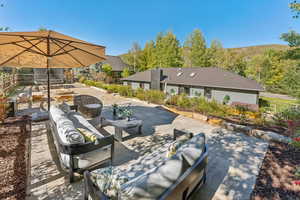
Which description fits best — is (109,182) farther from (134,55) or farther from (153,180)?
(134,55)

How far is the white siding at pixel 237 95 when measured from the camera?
12.4m

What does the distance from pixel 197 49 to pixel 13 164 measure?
28.8 meters

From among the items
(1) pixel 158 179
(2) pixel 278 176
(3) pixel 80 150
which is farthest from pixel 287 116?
(3) pixel 80 150

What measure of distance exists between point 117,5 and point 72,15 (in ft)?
11.4

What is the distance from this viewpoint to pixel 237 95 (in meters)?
13.1

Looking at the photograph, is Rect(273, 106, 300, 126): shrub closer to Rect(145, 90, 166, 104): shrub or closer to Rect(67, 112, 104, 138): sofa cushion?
Rect(145, 90, 166, 104): shrub

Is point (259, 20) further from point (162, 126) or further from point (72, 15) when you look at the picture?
point (72, 15)

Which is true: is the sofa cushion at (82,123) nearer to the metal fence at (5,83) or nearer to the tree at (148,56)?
the metal fence at (5,83)

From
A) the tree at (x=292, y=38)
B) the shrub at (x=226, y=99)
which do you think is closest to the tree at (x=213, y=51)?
the shrub at (x=226, y=99)

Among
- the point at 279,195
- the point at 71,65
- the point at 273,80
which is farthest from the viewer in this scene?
the point at 273,80

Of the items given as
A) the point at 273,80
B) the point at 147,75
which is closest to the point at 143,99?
the point at 147,75

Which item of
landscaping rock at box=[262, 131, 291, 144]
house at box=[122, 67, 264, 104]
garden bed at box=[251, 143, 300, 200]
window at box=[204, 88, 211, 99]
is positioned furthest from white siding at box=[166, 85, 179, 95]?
garden bed at box=[251, 143, 300, 200]

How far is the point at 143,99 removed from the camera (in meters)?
10.8

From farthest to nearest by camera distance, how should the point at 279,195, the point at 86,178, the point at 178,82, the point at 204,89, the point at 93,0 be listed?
the point at 178,82
the point at 204,89
the point at 93,0
the point at 279,195
the point at 86,178
